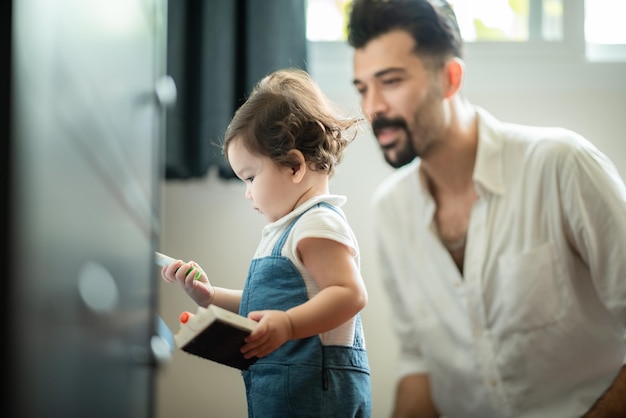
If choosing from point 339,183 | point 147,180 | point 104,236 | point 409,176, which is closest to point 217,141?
point 339,183

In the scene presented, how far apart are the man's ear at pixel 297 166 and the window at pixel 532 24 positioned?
1069mm

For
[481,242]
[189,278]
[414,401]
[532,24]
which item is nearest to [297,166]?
[189,278]

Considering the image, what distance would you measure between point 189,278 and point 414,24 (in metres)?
1.12

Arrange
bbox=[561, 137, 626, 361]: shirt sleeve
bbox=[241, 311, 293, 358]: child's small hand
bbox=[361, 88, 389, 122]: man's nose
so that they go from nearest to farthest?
bbox=[241, 311, 293, 358]: child's small hand < bbox=[561, 137, 626, 361]: shirt sleeve < bbox=[361, 88, 389, 122]: man's nose

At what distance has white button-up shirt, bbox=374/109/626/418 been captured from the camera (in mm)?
1710

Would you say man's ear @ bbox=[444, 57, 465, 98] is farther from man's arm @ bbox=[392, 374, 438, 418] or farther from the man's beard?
man's arm @ bbox=[392, 374, 438, 418]

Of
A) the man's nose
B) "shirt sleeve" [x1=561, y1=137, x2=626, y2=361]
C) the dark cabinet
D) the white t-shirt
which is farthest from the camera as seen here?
the man's nose

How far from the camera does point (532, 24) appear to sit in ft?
6.86

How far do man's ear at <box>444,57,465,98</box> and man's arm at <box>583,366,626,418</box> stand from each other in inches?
30.0

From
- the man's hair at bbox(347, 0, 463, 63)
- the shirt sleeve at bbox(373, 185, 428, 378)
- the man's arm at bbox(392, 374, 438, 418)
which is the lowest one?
the man's arm at bbox(392, 374, 438, 418)

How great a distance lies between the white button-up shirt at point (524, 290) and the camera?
171cm

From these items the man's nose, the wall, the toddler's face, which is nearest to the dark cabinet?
the toddler's face

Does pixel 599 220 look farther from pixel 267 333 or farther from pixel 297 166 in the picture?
pixel 267 333

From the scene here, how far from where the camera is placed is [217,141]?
1.84 metres
